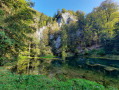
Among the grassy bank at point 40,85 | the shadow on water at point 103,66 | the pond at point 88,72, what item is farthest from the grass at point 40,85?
the shadow on water at point 103,66

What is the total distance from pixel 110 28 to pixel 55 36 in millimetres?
33379

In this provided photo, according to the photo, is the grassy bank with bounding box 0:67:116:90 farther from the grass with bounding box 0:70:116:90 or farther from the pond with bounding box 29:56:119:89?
the pond with bounding box 29:56:119:89

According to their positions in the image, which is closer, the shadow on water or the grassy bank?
the grassy bank

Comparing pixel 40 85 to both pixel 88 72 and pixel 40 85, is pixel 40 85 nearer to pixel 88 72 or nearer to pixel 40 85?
pixel 40 85

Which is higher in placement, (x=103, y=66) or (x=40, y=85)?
(x=40, y=85)

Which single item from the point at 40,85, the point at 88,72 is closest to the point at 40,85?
the point at 40,85

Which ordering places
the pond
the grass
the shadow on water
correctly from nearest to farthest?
1. the grass
2. the pond
3. the shadow on water

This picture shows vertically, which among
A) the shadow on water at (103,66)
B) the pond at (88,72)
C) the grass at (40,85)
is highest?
the grass at (40,85)

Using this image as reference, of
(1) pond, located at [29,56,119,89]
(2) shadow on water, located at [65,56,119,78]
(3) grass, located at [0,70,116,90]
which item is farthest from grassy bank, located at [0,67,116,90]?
(2) shadow on water, located at [65,56,119,78]

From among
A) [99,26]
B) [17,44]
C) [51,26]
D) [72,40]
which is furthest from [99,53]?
[51,26]

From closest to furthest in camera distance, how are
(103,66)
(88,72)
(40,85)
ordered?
(40,85)
(88,72)
(103,66)

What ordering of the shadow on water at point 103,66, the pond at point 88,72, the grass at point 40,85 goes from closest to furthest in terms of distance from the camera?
1. the grass at point 40,85
2. the pond at point 88,72
3. the shadow on water at point 103,66

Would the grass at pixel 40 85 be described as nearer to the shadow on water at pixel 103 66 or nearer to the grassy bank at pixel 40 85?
the grassy bank at pixel 40 85

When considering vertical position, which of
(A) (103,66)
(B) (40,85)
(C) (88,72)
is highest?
(B) (40,85)
